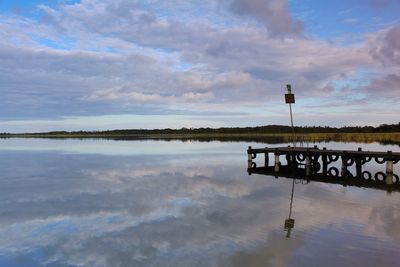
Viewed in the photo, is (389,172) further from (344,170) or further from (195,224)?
(195,224)

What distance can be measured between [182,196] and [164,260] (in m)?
8.71

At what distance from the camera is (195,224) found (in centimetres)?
1287

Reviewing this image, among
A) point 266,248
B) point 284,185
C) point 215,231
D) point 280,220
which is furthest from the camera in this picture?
point 284,185

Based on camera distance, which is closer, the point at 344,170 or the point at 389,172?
the point at 389,172

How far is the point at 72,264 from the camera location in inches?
366

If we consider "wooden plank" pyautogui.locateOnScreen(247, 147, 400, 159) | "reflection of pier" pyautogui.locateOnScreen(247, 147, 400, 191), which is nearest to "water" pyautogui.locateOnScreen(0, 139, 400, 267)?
"reflection of pier" pyautogui.locateOnScreen(247, 147, 400, 191)

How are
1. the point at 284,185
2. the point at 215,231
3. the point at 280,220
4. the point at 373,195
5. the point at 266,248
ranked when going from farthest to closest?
the point at 284,185, the point at 373,195, the point at 280,220, the point at 215,231, the point at 266,248

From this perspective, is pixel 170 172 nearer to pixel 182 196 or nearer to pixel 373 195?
pixel 182 196

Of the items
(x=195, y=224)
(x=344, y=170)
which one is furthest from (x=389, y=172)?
(x=195, y=224)

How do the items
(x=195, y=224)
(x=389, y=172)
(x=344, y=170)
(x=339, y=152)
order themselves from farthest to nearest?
1. (x=344, y=170)
2. (x=339, y=152)
3. (x=389, y=172)
4. (x=195, y=224)

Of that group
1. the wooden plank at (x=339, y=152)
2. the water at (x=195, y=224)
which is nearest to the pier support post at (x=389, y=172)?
the wooden plank at (x=339, y=152)

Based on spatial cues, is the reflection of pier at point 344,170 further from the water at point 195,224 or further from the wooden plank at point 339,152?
the water at point 195,224

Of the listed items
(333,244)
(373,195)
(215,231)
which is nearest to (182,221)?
(215,231)

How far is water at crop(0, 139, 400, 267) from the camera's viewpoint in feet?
31.4
